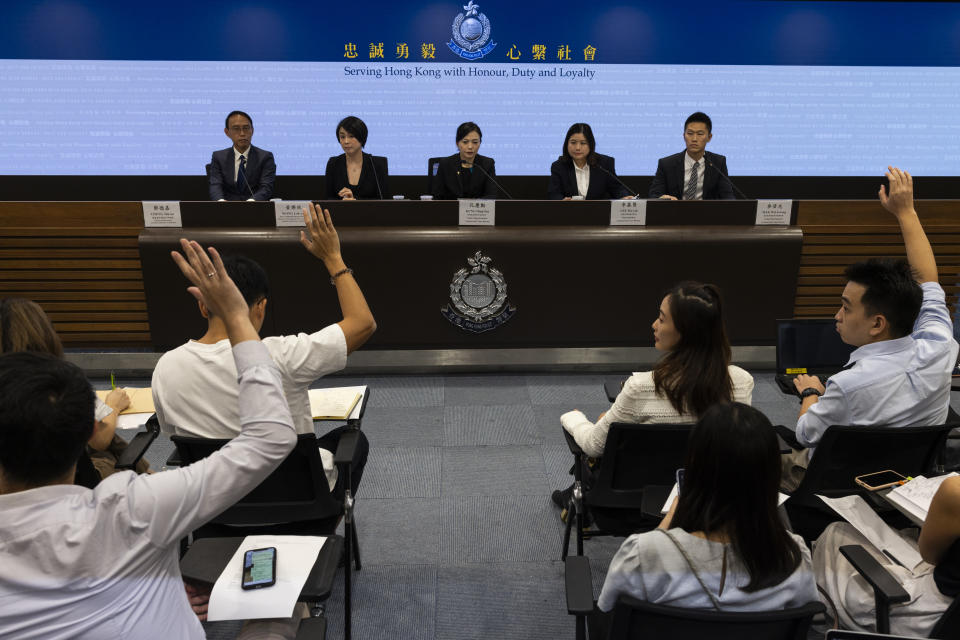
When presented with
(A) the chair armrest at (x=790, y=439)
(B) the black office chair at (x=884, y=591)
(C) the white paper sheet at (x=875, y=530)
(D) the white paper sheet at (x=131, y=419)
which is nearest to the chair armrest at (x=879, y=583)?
(B) the black office chair at (x=884, y=591)

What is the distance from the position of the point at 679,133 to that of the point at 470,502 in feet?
14.7

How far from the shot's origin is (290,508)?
194cm

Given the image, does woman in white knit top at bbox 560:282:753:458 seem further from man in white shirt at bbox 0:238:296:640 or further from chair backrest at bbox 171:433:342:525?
man in white shirt at bbox 0:238:296:640

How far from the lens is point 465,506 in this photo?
2.84m

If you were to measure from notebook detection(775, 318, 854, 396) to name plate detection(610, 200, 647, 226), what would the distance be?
148 centimetres

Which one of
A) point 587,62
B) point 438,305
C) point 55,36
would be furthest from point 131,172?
point 587,62

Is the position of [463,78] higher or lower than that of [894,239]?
higher

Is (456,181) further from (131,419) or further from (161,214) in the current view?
(131,419)

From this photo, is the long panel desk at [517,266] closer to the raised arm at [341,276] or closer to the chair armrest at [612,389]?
the chair armrest at [612,389]

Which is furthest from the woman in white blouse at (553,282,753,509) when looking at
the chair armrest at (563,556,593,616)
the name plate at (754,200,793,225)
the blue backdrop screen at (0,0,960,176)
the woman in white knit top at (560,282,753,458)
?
the blue backdrop screen at (0,0,960,176)

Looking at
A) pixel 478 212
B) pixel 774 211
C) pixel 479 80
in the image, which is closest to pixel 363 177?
pixel 478 212

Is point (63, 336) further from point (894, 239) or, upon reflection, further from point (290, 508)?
point (894, 239)

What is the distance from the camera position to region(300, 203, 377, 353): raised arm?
189 centimetres

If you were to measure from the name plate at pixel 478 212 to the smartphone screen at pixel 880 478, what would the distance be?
2.59 metres
